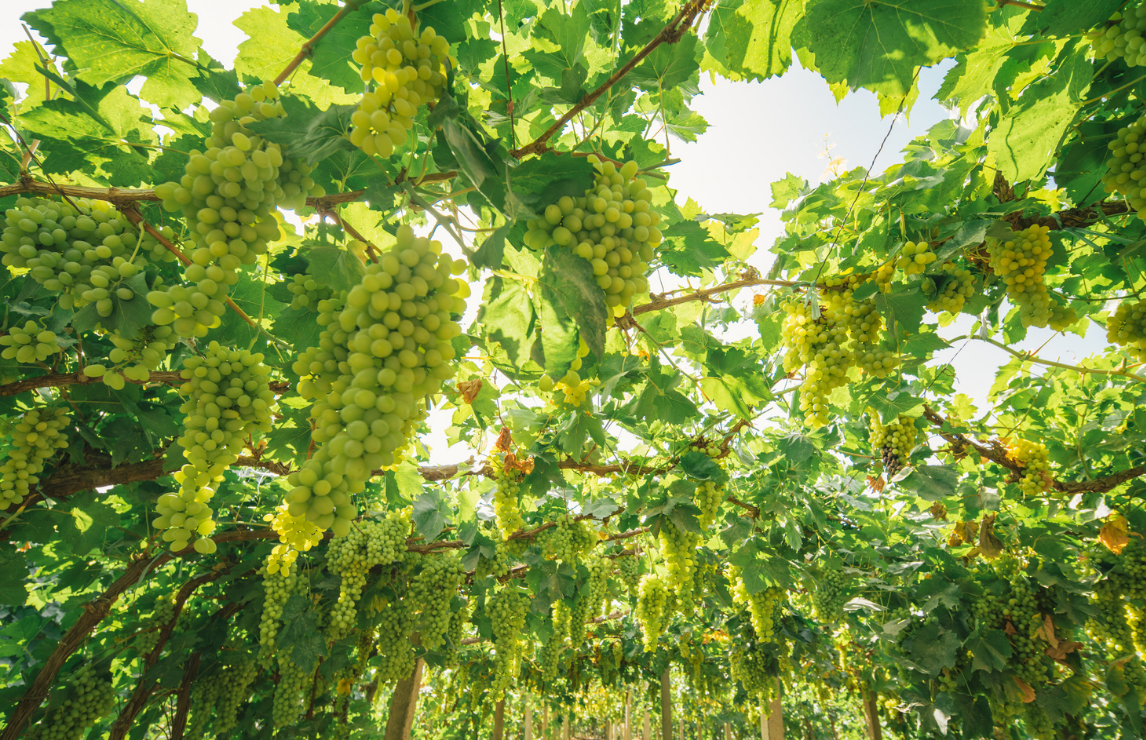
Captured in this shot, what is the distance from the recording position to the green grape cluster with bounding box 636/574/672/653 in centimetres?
456

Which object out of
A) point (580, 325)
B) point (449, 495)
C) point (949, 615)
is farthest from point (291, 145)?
point (949, 615)

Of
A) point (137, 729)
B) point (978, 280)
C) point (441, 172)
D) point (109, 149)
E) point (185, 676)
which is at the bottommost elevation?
point (137, 729)

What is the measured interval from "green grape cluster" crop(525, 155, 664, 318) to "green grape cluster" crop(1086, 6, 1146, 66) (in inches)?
61.8

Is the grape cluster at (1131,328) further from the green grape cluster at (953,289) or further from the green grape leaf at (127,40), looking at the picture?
the green grape leaf at (127,40)

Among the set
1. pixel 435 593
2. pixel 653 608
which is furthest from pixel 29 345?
pixel 653 608

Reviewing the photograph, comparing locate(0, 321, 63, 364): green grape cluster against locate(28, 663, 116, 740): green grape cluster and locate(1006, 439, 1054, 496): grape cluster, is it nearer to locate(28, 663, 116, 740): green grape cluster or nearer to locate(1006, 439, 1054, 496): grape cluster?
locate(28, 663, 116, 740): green grape cluster

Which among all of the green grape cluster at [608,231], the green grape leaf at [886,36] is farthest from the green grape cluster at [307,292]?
the green grape leaf at [886,36]

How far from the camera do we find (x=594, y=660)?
10422 mm

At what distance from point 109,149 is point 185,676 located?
4.30 m

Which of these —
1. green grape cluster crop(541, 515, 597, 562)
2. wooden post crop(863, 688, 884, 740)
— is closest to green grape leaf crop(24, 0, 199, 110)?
green grape cluster crop(541, 515, 597, 562)

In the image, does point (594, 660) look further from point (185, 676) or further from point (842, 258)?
point (842, 258)

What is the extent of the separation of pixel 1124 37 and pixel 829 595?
5.56 meters

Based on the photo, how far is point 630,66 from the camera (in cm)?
125

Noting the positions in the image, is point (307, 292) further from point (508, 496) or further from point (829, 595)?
point (829, 595)
